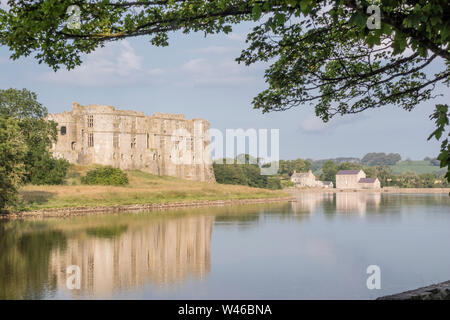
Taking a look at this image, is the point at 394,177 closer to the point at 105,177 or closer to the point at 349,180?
the point at 349,180

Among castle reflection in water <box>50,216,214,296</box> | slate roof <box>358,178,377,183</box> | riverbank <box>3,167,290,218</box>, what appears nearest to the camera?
castle reflection in water <box>50,216,214,296</box>

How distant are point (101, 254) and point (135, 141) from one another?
170 feet

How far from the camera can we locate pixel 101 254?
19.1 metres

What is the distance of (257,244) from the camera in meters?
22.7

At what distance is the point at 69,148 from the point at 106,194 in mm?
23788

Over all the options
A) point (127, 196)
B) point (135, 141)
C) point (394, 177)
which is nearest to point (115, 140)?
point (135, 141)

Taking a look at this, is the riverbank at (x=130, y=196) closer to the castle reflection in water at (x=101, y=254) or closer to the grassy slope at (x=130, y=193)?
the grassy slope at (x=130, y=193)

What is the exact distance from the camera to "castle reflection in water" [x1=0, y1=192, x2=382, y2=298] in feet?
45.5

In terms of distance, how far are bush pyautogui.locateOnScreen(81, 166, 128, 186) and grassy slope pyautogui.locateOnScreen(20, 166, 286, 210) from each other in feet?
3.66

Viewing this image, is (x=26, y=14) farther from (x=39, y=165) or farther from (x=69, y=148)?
(x=69, y=148)

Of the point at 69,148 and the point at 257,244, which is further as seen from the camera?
the point at 69,148

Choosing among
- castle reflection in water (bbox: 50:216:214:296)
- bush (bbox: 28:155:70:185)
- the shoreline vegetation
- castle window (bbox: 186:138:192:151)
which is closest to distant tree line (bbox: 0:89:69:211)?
bush (bbox: 28:155:70:185)

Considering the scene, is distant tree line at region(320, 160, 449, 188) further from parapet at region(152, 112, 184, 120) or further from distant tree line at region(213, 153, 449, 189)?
parapet at region(152, 112, 184, 120)

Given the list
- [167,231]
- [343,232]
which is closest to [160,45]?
[167,231]
